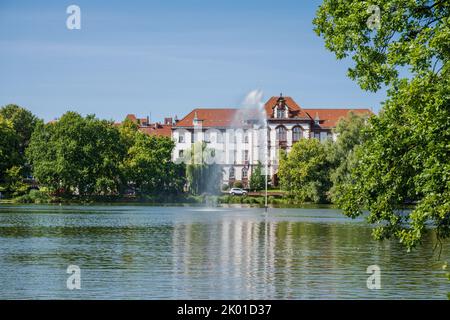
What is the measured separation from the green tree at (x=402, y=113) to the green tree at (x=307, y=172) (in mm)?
69536

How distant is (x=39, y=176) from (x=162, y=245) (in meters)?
60.4

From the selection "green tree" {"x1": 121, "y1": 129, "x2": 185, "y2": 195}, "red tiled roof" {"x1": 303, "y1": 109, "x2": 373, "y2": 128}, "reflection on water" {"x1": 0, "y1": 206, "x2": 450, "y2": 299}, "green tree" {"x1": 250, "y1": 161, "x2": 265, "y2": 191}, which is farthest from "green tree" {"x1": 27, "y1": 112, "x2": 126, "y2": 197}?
"reflection on water" {"x1": 0, "y1": 206, "x2": 450, "y2": 299}

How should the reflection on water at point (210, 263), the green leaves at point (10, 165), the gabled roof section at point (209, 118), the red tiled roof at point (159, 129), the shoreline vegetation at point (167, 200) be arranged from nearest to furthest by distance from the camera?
the reflection on water at point (210, 263) → the shoreline vegetation at point (167, 200) → the green leaves at point (10, 165) → the gabled roof section at point (209, 118) → the red tiled roof at point (159, 129)

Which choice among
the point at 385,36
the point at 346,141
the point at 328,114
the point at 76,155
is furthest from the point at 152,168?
the point at 385,36

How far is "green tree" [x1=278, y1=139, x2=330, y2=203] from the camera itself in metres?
94.8

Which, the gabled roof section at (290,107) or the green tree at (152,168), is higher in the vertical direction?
the gabled roof section at (290,107)

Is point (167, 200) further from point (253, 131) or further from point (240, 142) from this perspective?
point (253, 131)

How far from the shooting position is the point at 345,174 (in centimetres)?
8456

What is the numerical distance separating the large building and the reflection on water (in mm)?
83107

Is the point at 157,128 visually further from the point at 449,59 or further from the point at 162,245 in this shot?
the point at 449,59

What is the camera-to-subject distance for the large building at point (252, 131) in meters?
132

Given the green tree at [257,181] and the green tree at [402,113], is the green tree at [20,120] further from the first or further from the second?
the green tree at [402,113]

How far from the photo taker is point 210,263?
98.5ft

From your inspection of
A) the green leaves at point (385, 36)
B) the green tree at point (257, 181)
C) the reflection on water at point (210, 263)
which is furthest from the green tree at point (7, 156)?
the green leaves at point (385, 36)
